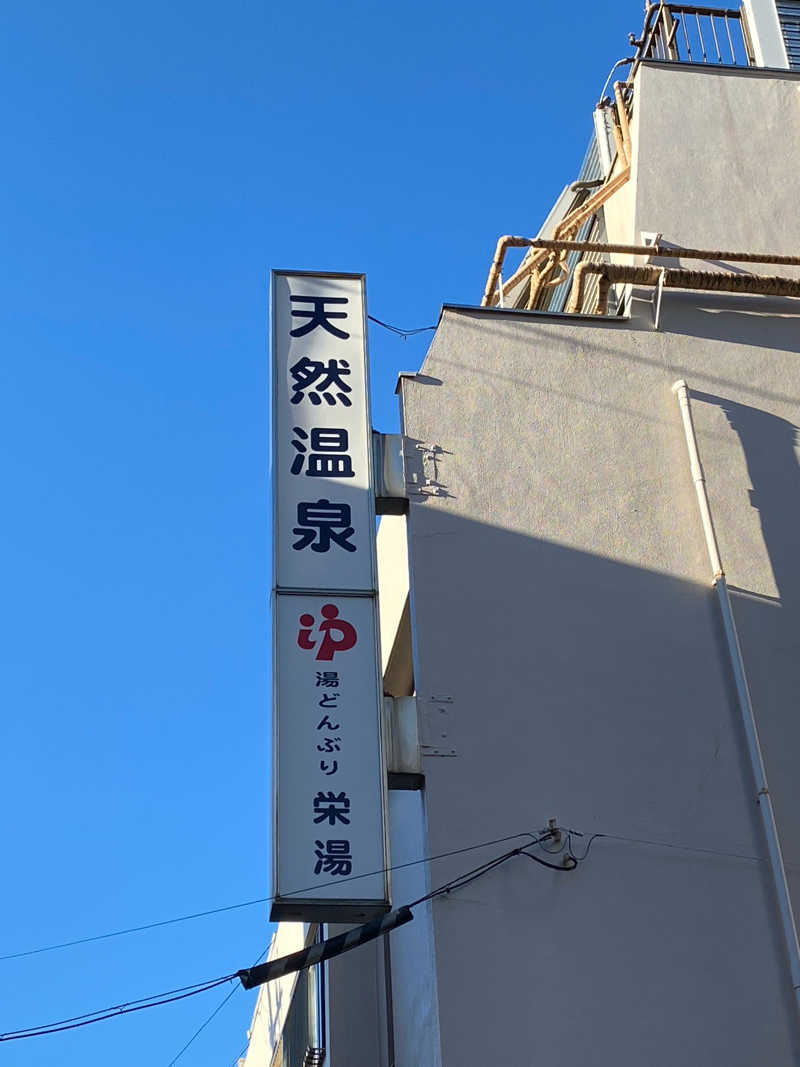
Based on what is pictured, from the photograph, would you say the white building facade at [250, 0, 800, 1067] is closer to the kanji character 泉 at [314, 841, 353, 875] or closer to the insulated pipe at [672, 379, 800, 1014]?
the insulated pipe at [672, 379, 800, 1014]

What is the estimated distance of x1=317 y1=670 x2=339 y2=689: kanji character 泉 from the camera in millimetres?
11398

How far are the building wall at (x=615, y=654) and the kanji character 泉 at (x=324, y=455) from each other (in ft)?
2.70

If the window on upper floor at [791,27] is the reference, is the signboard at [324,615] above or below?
below

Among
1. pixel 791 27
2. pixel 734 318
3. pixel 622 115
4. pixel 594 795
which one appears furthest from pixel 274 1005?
pixel 791 27

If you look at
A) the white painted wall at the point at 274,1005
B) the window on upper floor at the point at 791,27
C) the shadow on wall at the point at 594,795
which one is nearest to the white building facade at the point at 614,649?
the shadow on wall at the point at 594,795

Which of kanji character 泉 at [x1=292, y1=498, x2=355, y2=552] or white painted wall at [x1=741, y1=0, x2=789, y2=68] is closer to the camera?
kanji character 泉 at [x1=292, y1=498, x2=355, y2=552]

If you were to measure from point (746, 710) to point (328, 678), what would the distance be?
137 inches

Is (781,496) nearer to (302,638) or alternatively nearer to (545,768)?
(545,768)

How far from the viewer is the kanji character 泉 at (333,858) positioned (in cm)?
1058

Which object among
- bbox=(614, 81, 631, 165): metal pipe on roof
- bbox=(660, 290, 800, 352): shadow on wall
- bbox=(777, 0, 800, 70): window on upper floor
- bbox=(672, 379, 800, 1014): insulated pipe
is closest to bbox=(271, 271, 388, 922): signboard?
bbox=(672, 379, 800, 1014): insulated pipe

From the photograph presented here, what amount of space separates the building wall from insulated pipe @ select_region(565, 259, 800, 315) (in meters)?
0.17

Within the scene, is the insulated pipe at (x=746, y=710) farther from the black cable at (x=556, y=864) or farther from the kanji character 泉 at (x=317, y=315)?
the kanji character 泉 at (x=317, y=315)

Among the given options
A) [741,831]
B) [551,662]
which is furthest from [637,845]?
[551,662]

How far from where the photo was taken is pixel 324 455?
41.6 ft
